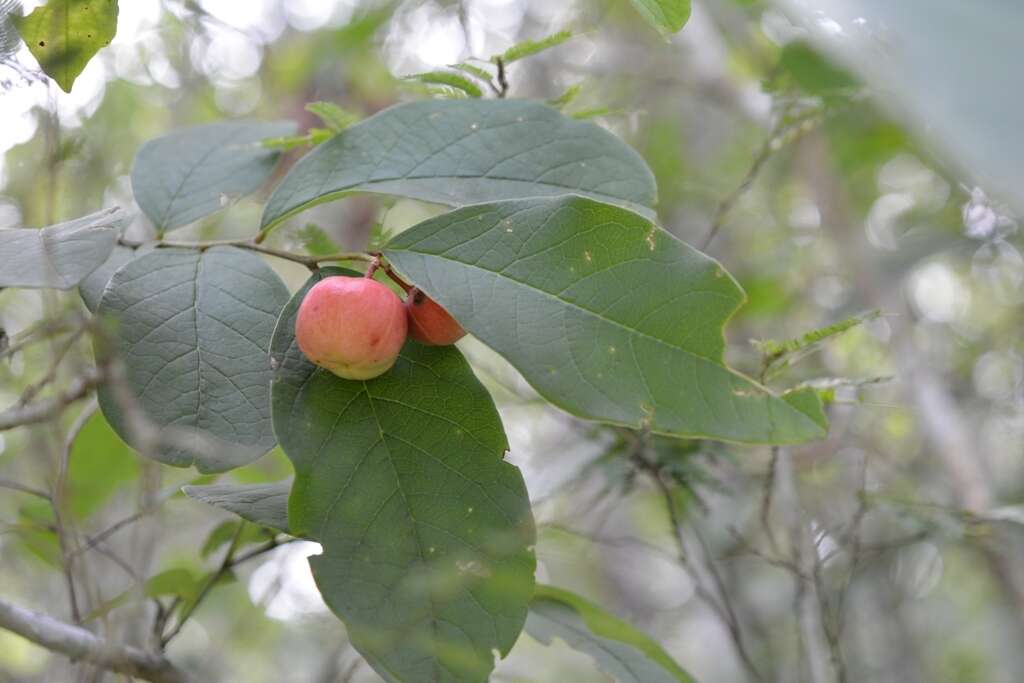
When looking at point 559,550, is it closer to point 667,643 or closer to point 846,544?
point 667,643

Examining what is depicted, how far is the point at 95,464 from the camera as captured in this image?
1318 millimetres

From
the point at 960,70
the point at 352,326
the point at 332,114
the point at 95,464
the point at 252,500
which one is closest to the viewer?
the point at 960,70

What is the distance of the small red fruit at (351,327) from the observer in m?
0.72

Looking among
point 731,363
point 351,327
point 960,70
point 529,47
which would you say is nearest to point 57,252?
point 351,327

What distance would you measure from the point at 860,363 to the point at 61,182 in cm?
194

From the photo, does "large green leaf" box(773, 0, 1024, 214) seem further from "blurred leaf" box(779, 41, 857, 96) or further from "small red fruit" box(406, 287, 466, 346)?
"blurred leaf" box(779, 41, 857, 96)

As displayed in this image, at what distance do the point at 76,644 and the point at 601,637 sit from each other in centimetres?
54

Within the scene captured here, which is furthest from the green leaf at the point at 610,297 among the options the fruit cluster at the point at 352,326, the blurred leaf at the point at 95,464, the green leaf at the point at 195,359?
the blurred leaf at the point at 95,464

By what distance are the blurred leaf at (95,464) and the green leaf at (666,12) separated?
0.93 metres

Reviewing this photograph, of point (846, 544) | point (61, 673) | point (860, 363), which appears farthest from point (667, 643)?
point (61, 673)

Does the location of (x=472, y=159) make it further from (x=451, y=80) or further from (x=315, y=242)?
(x=315, y=242)

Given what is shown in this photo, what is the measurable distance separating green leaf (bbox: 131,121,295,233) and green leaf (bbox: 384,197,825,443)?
33cm

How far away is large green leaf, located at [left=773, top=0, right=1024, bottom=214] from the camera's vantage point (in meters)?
0.27

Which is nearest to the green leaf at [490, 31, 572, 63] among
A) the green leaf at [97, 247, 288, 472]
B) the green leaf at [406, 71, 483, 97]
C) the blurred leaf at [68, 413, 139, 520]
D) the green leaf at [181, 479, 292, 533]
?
the green leaf at [406, 71, 483, 97]
